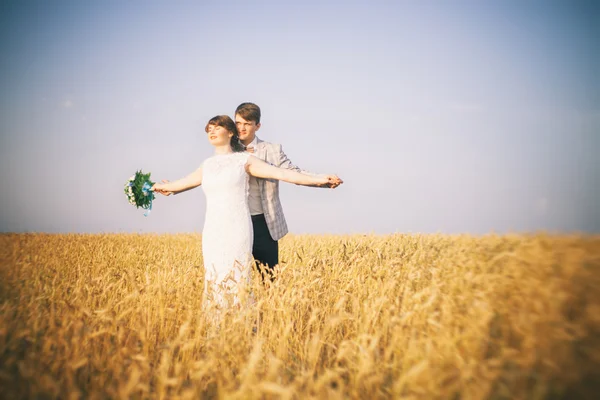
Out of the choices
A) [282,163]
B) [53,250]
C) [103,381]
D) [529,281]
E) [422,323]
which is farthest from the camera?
[53,250]

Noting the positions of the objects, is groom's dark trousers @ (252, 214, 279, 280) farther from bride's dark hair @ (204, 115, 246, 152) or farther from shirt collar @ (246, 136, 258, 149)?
shirt collar @ (246, 136, 258, 149)

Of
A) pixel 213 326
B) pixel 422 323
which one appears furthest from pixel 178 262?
pixel 422 323

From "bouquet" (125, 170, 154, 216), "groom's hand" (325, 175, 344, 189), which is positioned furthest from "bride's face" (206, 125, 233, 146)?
"bouquet" (125, 170, 154, 216)

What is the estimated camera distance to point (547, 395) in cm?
142

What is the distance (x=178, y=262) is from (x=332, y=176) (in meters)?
4.51

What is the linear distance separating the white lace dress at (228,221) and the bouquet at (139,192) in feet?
4.62

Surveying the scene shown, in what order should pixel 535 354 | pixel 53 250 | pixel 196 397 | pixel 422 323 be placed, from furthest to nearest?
pixel 53 250
pixel 422 323
pixel 196 397
pixel 535 354

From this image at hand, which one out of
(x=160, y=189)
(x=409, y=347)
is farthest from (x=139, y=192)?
(x=409, y=347)

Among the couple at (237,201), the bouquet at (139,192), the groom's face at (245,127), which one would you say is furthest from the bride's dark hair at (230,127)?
the bouquet at (139,192)

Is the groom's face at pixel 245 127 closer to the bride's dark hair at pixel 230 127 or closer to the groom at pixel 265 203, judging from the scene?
the groom at pixel 265 203

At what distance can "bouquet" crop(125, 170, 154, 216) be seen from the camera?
4.74 meters

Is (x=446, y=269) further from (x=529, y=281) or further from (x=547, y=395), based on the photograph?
(x=547, y=395)

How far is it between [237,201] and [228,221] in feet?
0.73

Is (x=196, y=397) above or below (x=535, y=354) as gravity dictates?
below
